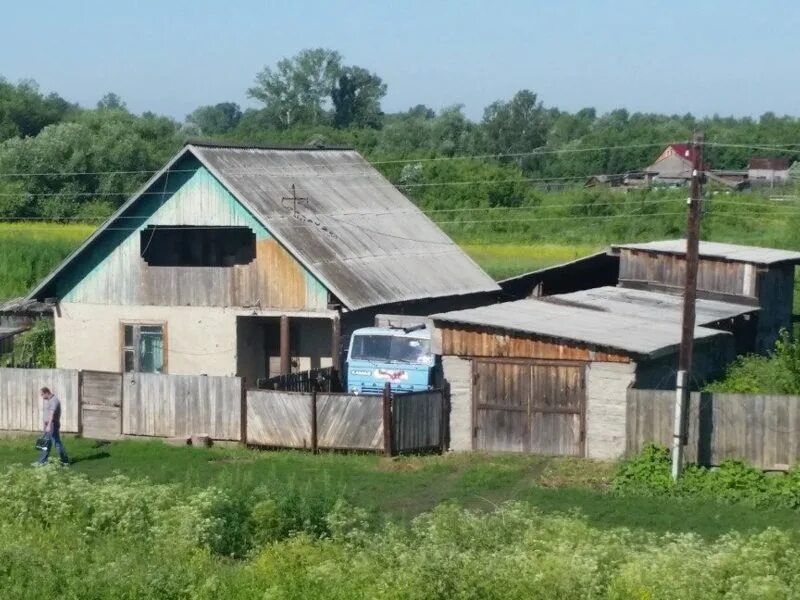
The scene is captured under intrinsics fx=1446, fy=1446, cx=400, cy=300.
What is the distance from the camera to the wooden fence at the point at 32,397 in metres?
29.5

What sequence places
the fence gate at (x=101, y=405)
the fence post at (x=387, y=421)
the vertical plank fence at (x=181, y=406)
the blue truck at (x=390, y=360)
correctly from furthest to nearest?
the blue truck at (x=390, y=360), the fence gate at (x=101, y=405), the vertical plank fence at (x=181, y=406), the fence post at (x=387, y=421)

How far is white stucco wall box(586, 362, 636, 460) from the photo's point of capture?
1017 inches

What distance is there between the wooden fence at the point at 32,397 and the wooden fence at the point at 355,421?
4.51 m

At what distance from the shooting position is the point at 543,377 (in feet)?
87.6

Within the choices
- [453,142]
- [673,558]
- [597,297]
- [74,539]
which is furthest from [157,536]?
[453,142]

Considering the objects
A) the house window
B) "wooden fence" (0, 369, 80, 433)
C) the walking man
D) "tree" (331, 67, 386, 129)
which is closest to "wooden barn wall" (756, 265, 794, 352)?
the house window

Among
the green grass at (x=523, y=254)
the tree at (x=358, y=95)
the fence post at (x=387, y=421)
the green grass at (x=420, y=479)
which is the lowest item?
the green grass at (x=420, y=479)

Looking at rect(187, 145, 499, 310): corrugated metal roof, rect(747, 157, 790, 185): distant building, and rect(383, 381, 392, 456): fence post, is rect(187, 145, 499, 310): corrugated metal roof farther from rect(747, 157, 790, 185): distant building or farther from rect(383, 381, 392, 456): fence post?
rect(747, 157, 790, 185): distant building

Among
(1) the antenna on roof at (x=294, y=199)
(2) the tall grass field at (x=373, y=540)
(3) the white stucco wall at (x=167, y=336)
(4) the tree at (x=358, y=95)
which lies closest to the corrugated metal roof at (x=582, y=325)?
(2) the tall grass field at (x=373, y=540)

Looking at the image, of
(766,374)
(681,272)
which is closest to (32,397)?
(766,374)

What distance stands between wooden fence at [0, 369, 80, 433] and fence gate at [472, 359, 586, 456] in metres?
8.39

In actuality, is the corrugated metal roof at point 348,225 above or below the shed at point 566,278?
above

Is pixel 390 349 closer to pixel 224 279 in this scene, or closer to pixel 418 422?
pixel 418 422

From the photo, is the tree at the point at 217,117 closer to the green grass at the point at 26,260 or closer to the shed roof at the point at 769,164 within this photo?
the shed roof at the point at 769,164
